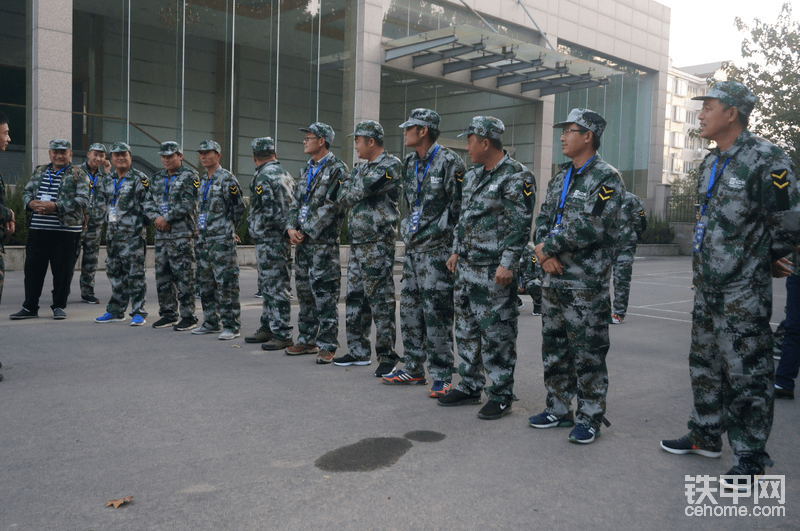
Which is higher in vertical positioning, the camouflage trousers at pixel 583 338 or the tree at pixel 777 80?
the tree at pixel 777 80

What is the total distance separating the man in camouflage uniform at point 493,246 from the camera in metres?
4.62

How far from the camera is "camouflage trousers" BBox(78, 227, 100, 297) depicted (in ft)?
32.7

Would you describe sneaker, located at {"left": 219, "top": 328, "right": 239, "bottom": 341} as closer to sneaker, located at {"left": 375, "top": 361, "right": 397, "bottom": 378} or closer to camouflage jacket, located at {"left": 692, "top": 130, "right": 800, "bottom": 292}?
sneaker, located at {"left": 375, "top": 361, "right": 397, "bottom": 378}

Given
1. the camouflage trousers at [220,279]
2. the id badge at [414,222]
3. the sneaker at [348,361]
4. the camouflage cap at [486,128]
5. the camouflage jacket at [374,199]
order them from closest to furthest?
1. the camouflage cap at [486,128]
2. the id badge at [414,222]
3. the camouflage jacket at [374,199]
4. the sneaker at [348,361]
5. the camouflage trousers at [220,279]

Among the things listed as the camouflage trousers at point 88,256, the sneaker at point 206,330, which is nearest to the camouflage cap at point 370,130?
the sneaker at point 206,330

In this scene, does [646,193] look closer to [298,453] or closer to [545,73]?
[545,73]

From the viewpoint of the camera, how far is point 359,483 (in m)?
3.51

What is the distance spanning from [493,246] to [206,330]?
429cm

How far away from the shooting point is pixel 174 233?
7879 millimetres

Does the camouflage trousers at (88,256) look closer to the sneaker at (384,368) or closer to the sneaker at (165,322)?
the sneaker at (165,322)

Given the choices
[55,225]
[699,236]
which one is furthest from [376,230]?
[55,225]

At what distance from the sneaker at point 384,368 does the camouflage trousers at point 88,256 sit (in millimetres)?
5966

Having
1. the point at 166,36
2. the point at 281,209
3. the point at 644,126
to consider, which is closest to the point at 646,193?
the point at 644,126

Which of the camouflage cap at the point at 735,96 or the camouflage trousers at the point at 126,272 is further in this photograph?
the camouflage trousers at the point at 126,272
